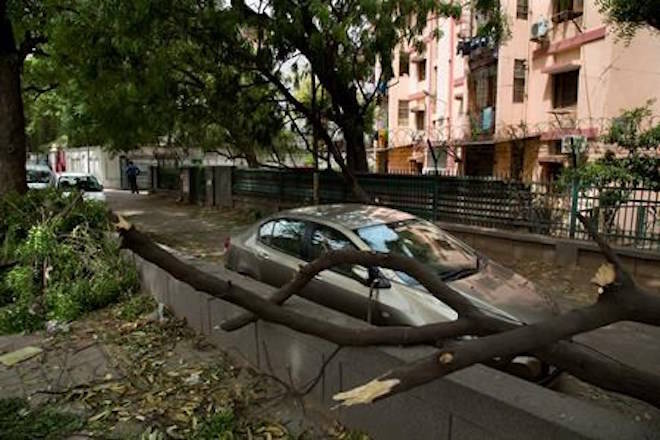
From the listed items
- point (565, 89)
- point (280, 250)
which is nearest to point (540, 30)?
point (565, 89)

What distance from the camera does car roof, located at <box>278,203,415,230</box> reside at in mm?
5445

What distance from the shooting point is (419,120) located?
2683 centimetres

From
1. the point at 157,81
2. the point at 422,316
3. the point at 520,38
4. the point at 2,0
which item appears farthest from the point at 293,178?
the point at 422,316

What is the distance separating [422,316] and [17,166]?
27.9ft

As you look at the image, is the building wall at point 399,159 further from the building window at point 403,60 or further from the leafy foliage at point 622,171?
the leafy foliage at point 622,171

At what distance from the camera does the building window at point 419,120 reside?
2633 centimetres

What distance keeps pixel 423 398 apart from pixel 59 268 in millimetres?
5285

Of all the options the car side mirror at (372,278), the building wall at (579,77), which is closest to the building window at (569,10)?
the building wall at (579,77)

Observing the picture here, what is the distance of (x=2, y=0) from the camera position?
30.0 feet

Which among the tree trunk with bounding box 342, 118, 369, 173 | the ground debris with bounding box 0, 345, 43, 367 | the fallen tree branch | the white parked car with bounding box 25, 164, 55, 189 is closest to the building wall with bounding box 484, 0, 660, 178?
the tree trunk with bounding box 342, 118, 369, 173

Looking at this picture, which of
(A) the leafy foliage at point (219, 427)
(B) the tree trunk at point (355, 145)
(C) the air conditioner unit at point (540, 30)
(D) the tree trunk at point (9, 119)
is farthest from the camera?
(C) the air conditioner unit at point (540, 30)

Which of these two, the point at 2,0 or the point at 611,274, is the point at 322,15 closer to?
the point at 2,0

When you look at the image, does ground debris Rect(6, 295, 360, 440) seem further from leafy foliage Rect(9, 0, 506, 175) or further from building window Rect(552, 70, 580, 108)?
building window Rect(552, 70, 580, 108)

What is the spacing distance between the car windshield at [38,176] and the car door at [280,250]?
47.4 ft
